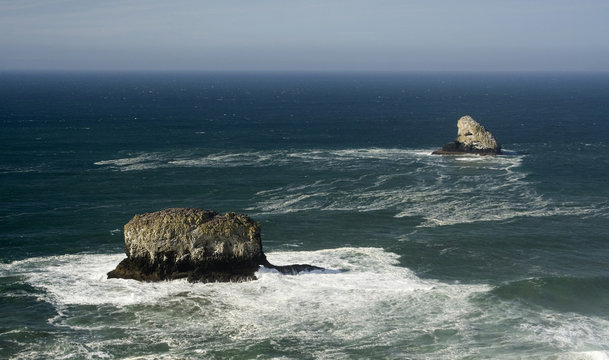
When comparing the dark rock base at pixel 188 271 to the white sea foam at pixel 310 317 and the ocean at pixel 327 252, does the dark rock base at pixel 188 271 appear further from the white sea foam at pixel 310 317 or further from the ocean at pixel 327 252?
the ocean at pixel 327 252

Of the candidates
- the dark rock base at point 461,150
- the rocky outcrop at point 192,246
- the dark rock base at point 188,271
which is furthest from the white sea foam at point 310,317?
the dark rock base at point 461,150

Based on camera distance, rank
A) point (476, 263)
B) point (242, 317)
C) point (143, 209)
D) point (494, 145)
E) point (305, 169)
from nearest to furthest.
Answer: point (242, 317), point (476, 263), point (143, 209), point (305, 169), point (494, 145)

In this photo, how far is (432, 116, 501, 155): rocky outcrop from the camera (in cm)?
12731

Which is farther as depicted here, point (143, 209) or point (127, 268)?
point (143, 209)

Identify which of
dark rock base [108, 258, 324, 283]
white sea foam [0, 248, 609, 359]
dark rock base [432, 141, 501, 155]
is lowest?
white sea foam [0, 248, 609, 359]

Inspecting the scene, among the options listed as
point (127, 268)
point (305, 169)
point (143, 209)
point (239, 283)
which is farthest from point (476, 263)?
point (305, 169)

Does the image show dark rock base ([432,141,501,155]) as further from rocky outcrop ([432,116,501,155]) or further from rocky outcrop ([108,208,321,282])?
rocky outcrop ([108,208,321,282])

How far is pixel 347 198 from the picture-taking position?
9381cm

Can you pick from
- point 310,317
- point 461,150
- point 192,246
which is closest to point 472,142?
point 461,150

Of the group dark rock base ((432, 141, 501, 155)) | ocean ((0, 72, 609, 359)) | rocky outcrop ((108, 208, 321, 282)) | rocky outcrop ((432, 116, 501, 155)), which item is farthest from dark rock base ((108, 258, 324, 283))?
rocky outcrop ((432, 116, 501, 155))

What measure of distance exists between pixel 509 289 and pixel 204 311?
80.6 feet

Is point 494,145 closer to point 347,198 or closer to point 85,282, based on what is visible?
point 347,198

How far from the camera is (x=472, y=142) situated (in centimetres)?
12825

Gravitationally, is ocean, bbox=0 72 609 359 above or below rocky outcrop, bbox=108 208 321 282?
below
